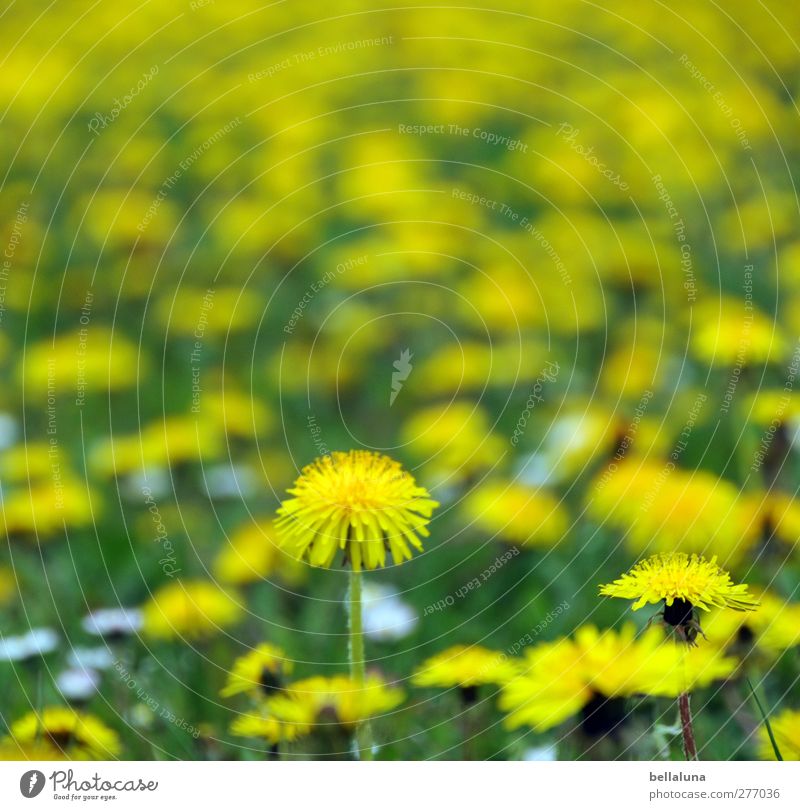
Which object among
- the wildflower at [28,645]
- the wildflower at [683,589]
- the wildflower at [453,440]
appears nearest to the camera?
the wildflower at [683,589]

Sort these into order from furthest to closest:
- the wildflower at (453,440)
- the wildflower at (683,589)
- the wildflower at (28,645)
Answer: the wildflower at (453,440), the wildflower at (28,645), the wildflower at (683,589)

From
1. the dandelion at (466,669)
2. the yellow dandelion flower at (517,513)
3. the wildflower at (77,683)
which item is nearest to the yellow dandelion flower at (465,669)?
the dandelion at (466,669)

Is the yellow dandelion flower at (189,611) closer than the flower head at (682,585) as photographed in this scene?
No

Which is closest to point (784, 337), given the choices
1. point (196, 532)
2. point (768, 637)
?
point (768, 637)

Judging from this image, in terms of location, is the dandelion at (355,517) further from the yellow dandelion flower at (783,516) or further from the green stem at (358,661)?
the yellow dandelion flower at (783,516)

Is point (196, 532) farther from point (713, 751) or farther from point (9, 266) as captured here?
point (713, 751)

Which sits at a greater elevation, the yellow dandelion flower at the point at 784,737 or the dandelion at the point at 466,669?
the dandelion at the point at 466,669

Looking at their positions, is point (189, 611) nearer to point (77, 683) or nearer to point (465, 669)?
point (77, 683)
